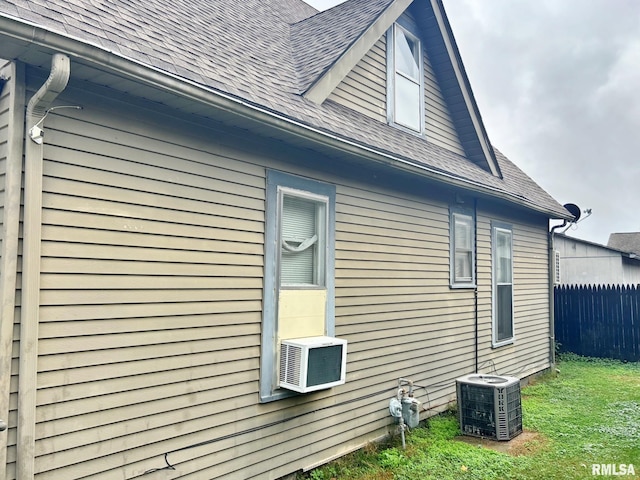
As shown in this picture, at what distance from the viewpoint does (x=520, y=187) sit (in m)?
9.31

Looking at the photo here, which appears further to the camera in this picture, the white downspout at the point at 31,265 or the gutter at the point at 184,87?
the white downspout at the point at 31,265

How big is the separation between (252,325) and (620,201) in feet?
263

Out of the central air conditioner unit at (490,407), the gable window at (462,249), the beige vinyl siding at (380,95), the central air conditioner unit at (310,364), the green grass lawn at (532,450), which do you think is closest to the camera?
the central air conditioner unit at (310,364)

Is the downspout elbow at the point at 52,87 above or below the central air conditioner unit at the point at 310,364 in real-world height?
above

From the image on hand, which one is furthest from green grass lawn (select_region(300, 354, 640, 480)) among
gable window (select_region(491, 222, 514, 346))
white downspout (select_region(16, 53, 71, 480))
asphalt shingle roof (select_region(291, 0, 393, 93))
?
asphalt shingle roof (select_region(291, 0, 393, 93))

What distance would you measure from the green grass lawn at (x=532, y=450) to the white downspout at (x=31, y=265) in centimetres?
259

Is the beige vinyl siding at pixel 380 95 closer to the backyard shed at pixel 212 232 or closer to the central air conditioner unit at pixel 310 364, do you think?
the backyard shed at pixel 212 232

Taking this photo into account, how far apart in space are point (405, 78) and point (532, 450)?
16.0ft

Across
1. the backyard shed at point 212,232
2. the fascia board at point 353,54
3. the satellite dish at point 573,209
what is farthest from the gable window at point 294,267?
the satellite dish at point 573,209

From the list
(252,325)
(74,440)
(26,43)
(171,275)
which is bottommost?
(74,440)

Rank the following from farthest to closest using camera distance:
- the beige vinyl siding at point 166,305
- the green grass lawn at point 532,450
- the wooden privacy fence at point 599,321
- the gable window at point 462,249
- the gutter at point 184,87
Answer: the wooden privacy fence at point 599,321 → the gable window at point 462,249 → the green grass lawn at point 532,450 → the beige vinyl siding at point 166,305 → the gutter at point 184,87

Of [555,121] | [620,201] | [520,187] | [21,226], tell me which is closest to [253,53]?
[21,226]

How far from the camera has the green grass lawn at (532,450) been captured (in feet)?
15.9

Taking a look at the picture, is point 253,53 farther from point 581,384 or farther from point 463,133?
point 581,384
